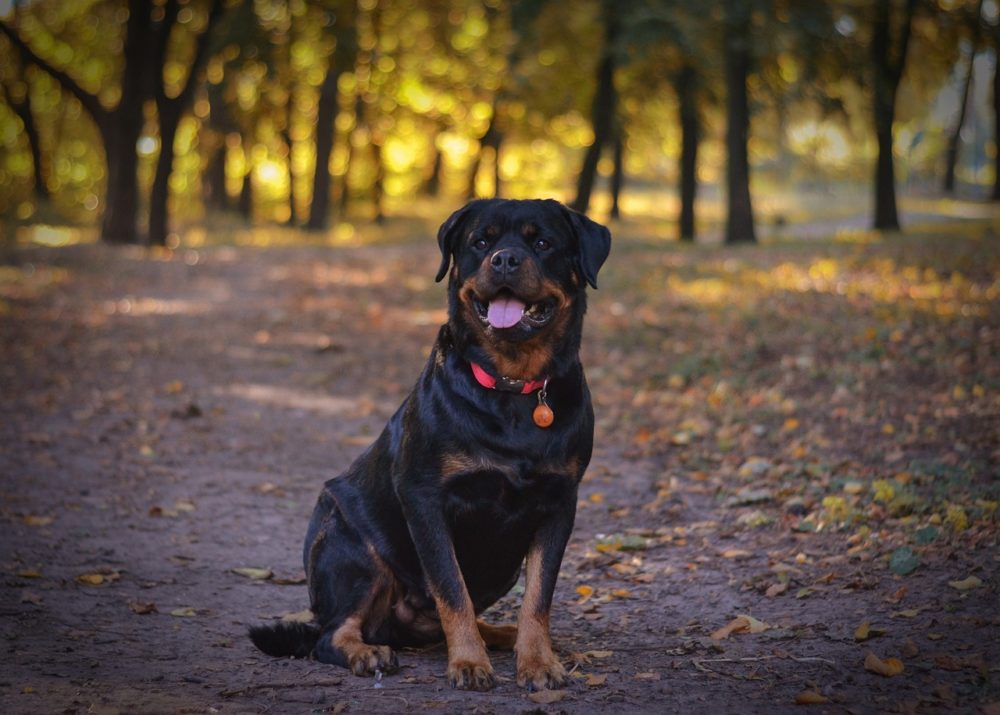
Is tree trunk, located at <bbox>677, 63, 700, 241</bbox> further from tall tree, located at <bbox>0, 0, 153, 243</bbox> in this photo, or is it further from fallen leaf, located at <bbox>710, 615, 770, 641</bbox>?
fallen leaf, located at <bbox>710, 615, 770, 641</bbox>

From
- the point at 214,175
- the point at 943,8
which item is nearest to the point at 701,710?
the point at 943,8

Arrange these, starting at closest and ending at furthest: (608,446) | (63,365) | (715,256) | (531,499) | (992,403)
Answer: (531,499)
(992,403)
(608,446)
(63,365)
(715,256)

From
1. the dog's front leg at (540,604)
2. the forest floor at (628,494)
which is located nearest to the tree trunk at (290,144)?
the forest floor at (628,494)

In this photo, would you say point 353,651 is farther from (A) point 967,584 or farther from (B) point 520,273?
(A) point 967,584

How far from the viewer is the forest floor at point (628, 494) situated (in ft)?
14.4

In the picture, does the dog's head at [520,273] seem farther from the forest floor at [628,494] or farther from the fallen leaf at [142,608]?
the fallen leaf at [142,608]

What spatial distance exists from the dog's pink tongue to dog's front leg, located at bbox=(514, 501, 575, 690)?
2.79 ft

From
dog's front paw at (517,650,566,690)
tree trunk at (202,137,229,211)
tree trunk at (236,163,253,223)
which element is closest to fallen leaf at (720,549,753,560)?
dog's front paw at (517,650,566,690)

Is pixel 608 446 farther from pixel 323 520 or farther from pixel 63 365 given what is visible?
pixel 63 365

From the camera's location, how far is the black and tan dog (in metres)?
4.54

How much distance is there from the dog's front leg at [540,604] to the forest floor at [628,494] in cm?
16

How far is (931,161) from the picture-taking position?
7144 cm

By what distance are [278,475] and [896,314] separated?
701cm

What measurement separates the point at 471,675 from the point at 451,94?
110ft
